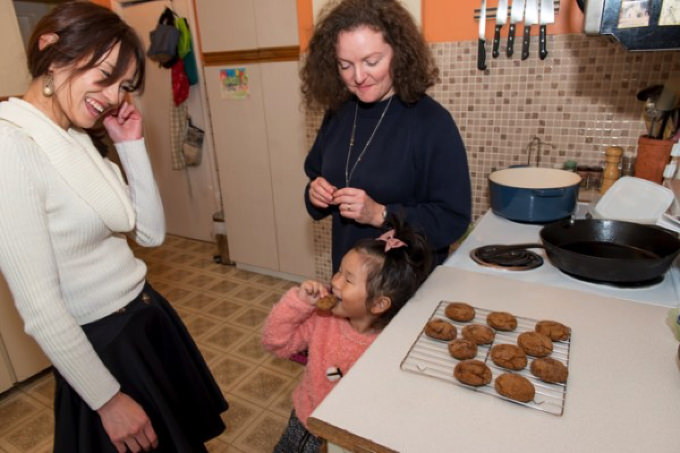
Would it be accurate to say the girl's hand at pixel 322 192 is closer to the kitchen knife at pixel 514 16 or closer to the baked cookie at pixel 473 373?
the baked cookie at pixel 473 373

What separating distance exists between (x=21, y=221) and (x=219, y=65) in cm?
242

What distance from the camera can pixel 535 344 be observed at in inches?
34.5

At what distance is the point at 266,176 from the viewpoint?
118 inches

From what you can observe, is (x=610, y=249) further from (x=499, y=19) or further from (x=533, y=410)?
(x=499, y=19)

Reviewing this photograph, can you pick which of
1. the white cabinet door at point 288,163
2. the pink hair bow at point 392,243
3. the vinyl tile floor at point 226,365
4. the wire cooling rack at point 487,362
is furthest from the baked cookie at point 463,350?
the white cabinet door at point 288,163

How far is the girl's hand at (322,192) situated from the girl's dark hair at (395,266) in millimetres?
221

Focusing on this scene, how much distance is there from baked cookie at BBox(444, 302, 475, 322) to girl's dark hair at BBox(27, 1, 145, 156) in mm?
880

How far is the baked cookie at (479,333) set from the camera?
91cm

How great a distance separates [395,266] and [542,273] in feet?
1.48

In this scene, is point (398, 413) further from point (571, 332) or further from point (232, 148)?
point (232, 148)

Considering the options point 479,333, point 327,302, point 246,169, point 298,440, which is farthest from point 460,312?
point 246,169

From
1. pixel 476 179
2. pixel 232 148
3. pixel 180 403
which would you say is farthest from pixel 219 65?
pixel 180 403

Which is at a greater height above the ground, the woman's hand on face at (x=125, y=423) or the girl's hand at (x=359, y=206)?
the girl's hand at (x=359, y=206)

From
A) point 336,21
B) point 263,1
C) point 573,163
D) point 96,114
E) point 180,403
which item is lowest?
point 180,403
